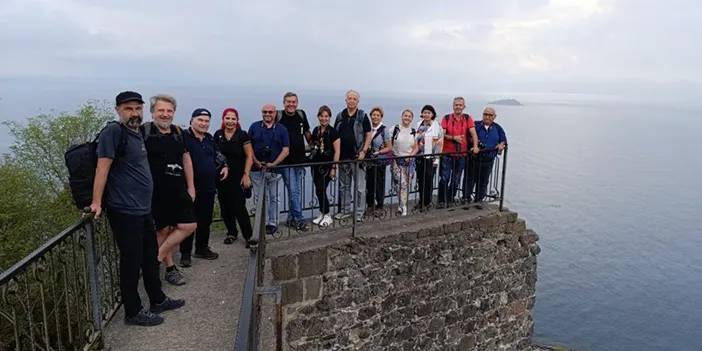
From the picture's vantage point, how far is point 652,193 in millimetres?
67500

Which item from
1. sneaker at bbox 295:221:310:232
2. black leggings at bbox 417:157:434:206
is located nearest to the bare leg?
sneaker at bbox 295:221:310:232

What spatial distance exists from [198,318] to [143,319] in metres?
0.50

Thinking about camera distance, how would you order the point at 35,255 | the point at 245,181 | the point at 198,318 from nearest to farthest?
the point at 35,255
the point at 198,318
the point at 245,181

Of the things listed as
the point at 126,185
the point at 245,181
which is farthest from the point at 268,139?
the point at 126,185

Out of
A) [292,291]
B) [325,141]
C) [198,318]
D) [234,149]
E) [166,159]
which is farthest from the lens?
[325,141]

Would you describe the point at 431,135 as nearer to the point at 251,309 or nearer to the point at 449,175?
the point at 449,175

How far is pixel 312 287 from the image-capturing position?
595cm

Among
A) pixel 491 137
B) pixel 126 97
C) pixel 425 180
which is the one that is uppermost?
pixel 126 97

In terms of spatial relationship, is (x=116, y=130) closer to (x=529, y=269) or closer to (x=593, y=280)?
(x=529, y=269)

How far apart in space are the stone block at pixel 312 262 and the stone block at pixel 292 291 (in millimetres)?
124

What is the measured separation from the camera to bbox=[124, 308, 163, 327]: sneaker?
447 centimetres

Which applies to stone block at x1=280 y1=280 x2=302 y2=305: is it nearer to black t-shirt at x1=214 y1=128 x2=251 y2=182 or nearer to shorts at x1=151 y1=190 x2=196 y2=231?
shorts at x1=151 y1=190 x2=196 y2=231

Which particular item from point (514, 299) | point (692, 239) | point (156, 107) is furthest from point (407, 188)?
point (692, 239)

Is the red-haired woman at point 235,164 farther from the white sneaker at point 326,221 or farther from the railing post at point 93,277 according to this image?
the railing post at point 93,277
